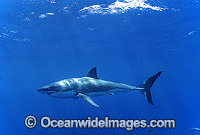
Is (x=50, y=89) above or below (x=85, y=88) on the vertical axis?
below

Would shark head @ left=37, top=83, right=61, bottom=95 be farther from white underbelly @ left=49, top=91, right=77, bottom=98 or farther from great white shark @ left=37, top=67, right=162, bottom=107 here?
white underbelly @ left=49, top=91, right=77, bottom=98

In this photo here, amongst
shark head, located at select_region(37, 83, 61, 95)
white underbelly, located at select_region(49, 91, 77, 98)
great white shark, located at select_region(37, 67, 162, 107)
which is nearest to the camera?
shark head, located at select_region(37, 83, 61, 95)

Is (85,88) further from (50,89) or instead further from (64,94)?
(50,89)

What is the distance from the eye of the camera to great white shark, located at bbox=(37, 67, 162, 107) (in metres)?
8.31

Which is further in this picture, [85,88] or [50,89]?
[85,88]

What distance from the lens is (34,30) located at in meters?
24.4

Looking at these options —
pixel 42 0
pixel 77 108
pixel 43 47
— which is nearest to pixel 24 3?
pixel 42 0

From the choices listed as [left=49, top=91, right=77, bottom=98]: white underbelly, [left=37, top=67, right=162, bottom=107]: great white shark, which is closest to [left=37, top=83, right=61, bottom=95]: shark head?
[left=37, top=67, right=162, bottom=107]: great white shark

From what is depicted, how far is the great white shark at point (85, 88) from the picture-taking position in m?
8.31

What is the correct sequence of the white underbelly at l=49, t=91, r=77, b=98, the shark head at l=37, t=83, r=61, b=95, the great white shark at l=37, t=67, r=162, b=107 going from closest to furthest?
1. the shark head at l=37, t=83, r=61, b=95
2. the great white shark at l=37, t=67, r=162, b=107
3. the white underbelly at l=49, t=91, r=77, b=98

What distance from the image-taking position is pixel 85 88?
364 inches

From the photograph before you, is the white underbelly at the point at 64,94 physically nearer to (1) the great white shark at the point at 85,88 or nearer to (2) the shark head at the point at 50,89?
(1) the great white shark at the point at 85,88

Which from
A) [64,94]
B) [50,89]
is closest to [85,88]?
[64,94]

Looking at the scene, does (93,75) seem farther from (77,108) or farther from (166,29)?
(77,108)
